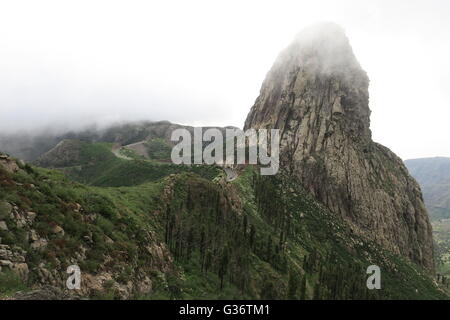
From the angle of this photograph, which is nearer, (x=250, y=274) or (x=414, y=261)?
(x=250, y=274)

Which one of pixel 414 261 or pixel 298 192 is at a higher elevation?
pixel 298 192

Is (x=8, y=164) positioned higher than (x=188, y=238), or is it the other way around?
(x=8, y=164)

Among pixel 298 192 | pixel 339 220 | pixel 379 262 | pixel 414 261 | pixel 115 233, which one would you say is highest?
pixel 115 233

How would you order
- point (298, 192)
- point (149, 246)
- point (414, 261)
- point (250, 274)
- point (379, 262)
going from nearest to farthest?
point (149, 246) → point (250, 274) → point (379, 262) → point (298, 192) → point (414, 261)

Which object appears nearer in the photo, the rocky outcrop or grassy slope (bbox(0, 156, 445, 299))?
grassy slope (bbox(0, 156, 445, 299))

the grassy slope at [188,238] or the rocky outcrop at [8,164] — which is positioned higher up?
the rocky outcrop at [8,164]

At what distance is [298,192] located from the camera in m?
163

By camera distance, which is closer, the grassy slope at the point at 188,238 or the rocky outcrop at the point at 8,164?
the grassy slope at the point at 188,238

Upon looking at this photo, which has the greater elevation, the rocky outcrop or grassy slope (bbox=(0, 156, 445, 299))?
the rocky outcrop

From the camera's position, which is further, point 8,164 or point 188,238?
point 188,238

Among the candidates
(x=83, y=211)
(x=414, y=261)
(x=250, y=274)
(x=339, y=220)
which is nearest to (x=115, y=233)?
(x=83, y=211)
